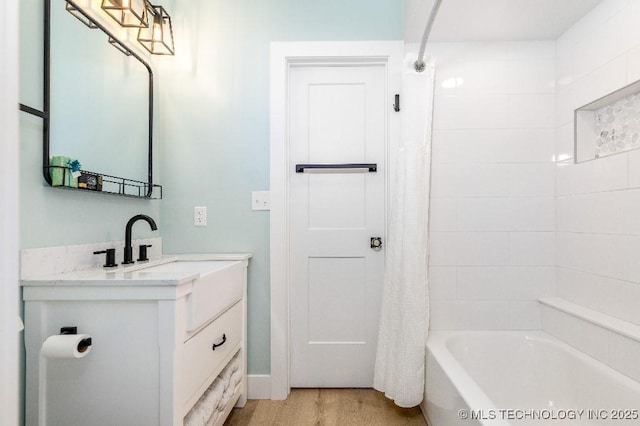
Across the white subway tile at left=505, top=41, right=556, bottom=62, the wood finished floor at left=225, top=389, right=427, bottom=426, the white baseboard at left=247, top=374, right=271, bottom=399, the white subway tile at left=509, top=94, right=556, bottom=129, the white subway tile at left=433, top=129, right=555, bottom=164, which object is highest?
the white subway tile at left=505, top=41, right=556, bottom=62

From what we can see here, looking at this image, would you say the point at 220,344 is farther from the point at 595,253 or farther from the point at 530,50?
the point at 530,50

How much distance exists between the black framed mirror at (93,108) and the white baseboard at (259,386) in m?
1.20

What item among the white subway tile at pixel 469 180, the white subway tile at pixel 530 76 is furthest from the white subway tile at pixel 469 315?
the white subway tile at pixel 530 76

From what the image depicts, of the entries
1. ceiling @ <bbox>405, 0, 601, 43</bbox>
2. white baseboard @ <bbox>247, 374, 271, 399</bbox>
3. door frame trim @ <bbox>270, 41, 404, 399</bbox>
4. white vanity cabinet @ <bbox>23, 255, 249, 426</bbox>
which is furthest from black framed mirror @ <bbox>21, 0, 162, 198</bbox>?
ceiling @ <bbox>405, 0, 601, 43</bbox>

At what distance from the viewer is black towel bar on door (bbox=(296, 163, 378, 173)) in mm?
2076

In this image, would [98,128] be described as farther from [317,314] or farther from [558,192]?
[558,192]

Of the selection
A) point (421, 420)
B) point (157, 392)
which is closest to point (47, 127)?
point (157, 392)

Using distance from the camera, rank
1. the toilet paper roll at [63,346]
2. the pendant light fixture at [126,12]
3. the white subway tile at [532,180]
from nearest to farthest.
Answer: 1. the toilet paper roll at [63,346]
2. the pendant light fixture at [126,12]
3. the white subway tile at [532,180]

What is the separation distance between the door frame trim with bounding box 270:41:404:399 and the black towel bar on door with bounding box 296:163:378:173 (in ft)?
0.35

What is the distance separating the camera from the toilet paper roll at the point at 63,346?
3.48 ft

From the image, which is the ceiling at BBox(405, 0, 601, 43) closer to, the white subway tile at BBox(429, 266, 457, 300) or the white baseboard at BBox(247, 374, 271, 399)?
the white subway tile at BBox(429, 266, 457, 300)

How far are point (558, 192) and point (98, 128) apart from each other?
2299 mm

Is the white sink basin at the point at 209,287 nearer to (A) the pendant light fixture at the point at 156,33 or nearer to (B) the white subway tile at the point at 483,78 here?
(A) the pendant light fixture at the point at 156,33

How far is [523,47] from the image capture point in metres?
1.94
